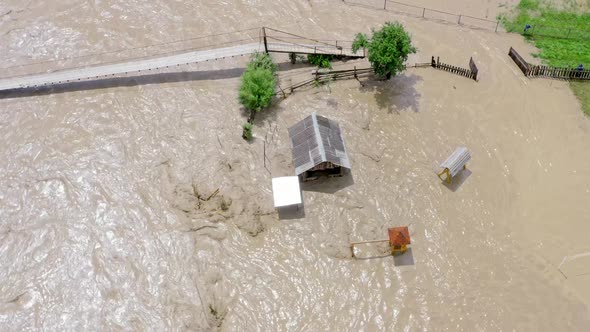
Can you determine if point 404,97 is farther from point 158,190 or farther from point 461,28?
point 158,190

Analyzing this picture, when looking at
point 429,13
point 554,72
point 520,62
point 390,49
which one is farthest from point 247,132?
point 554,72

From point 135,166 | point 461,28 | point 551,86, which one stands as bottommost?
point 135,166

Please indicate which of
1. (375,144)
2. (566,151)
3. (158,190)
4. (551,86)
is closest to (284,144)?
(375,144)

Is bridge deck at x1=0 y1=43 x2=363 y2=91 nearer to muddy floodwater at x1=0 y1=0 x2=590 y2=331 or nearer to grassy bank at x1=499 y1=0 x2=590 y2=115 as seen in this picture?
muddy floodwater at x1=0 y1=0 x2=590 y2=331

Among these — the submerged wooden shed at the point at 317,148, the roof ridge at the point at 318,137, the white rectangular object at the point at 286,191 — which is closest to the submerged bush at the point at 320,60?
the submerged wooden shed at the point at 317,148

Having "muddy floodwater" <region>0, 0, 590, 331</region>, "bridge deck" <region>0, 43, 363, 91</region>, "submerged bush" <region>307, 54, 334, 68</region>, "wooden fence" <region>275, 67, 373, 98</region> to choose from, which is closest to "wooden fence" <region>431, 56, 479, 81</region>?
"muddy floodwater" <region>0, 0, 590, 331</region>

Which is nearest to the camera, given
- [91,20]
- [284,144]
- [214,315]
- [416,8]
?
[214,315]

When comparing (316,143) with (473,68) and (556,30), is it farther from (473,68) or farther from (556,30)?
(556,30)
